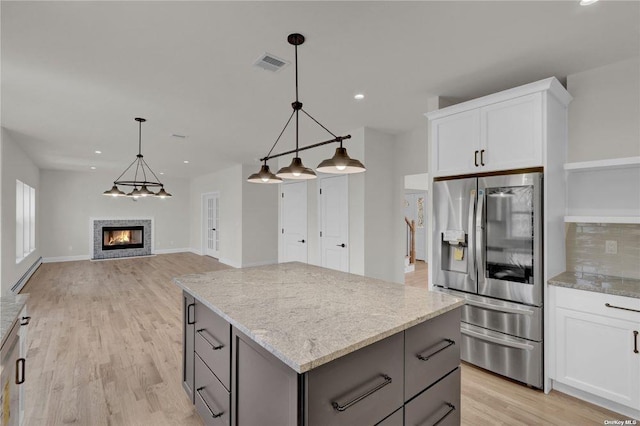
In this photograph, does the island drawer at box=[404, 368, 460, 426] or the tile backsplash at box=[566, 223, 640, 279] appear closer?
the island drawer at box=[404, 368, 460, 426]

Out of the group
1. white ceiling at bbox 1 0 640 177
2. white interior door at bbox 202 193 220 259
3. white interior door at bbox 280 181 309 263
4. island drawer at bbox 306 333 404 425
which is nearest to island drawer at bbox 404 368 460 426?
island drawer at bbox 306 333 404 425

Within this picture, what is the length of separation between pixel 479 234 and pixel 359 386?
205 centimetres

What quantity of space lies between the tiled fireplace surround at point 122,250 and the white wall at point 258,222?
4.47m

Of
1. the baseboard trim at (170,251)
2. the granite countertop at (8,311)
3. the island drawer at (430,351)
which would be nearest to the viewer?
the granite countertop at (8,311)

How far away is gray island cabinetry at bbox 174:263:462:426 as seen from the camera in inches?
46.9

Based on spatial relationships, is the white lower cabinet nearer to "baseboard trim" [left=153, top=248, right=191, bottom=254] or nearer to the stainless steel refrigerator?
the stainless steel refrigerator

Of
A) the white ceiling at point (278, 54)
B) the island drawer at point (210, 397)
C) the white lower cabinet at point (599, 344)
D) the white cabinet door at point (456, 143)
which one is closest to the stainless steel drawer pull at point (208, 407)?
the island drawer at point (210, 397)

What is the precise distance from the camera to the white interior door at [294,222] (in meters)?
5.86

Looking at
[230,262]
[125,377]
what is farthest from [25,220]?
[125,377]

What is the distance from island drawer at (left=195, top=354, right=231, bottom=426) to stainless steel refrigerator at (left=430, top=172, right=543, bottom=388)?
226 centimetres

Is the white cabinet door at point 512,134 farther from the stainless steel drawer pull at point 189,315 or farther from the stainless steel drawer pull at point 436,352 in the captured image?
the stainless steel drawer pull at point 189,315

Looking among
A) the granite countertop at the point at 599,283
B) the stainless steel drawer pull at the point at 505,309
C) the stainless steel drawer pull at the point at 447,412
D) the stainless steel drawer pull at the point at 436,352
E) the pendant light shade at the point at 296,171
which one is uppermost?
the pendant light shade at the point at 296,171

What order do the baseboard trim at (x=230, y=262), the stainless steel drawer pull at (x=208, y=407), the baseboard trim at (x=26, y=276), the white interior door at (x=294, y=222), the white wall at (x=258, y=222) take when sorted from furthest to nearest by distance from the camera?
the baseboard trim at (x=230, y=262) → the white wall at (x=258, y=222) → the white interior door at (x=294, y=222) → the baseboard trim at (x=26, y=276) → the stainless steel drawer pull at (x=208, y=407)

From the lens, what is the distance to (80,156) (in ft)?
22.3
